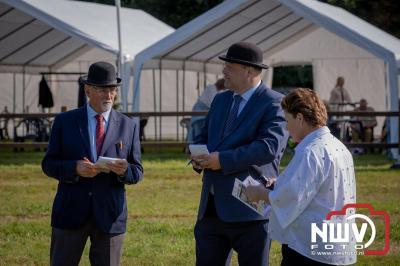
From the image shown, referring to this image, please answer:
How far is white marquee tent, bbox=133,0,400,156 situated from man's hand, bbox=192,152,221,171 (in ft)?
50.1

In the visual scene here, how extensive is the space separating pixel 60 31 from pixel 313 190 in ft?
68.1

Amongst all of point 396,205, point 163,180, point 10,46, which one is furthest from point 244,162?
point 10,46

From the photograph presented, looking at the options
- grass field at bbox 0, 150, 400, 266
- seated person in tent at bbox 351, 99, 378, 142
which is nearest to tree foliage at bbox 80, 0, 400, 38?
seated person in tent at bbox 351, 99, 378, 142

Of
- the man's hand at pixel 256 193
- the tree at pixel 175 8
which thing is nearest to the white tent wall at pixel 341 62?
the tree at pixel 175 8

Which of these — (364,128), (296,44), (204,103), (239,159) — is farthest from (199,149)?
(296,44)

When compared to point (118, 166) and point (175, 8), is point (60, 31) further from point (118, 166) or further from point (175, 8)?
point (118, 166)

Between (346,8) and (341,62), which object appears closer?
(341,62)

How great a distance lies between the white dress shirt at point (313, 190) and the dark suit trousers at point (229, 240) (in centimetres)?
86

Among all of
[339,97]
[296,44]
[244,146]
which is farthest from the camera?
[296,44]

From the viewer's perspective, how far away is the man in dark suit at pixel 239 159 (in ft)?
20.3

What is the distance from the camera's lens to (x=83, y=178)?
6473mm

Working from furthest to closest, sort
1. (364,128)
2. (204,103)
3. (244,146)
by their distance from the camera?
(364,128) < (204,103) < (244,146)

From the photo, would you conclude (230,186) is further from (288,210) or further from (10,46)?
(10,46)

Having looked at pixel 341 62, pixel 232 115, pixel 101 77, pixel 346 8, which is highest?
pixel 346 8
